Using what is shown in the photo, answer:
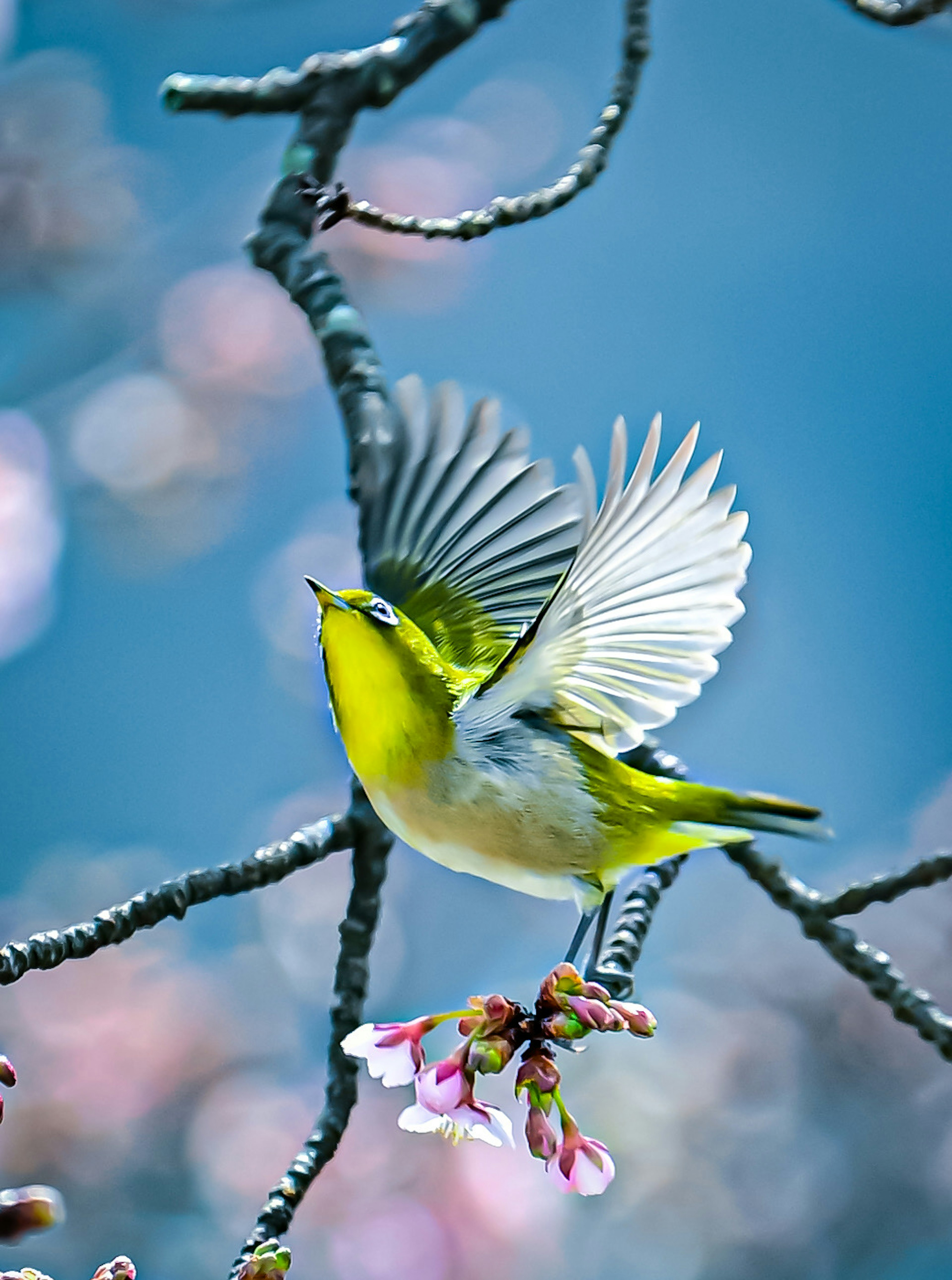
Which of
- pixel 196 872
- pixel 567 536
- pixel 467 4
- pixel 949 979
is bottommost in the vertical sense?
pixel 949 979

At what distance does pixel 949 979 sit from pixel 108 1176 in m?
1.30

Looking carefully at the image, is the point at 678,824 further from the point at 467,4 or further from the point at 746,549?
the point at 467,4

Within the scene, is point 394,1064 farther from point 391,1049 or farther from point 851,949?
point 851,949

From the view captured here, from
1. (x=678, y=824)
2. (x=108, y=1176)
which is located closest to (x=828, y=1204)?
(x=108, y=1176)

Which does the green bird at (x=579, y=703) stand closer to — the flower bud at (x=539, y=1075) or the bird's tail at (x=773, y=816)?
the bird's tail at (x=773, y=816)

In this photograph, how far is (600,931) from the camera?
2.33ft

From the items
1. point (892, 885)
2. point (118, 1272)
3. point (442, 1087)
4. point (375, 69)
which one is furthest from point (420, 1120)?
point (375, 69)

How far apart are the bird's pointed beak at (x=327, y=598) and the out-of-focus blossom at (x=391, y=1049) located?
198 millimetres

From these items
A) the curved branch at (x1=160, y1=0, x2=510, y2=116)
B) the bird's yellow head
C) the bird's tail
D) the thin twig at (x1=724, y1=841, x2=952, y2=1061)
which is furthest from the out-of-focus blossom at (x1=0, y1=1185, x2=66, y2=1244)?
the curved branch at (x1=160, y1=0, x2=510, y2=116)

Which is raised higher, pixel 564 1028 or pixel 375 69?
pixel 375 69

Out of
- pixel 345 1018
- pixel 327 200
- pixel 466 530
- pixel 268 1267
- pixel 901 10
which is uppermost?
pixel 901 10

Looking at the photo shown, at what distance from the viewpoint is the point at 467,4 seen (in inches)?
34.4

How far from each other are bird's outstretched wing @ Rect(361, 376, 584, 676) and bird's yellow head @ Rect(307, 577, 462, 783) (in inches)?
5.4

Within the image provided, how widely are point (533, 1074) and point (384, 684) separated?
0.20 m
